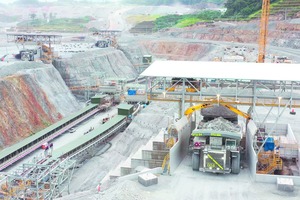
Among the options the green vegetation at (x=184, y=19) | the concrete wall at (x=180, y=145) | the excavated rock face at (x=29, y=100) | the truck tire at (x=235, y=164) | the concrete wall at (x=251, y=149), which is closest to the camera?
the concrete wall at (x=251, y=149)

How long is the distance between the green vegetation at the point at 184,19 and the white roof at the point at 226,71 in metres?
85.2

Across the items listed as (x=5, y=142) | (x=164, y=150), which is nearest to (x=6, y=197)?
(x=164, y=150)

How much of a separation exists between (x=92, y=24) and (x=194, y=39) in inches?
2434

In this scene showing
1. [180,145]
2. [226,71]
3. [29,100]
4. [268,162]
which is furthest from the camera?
[29,100]

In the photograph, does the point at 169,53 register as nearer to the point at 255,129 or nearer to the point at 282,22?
the point at 282,22

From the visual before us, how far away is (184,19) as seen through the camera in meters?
125

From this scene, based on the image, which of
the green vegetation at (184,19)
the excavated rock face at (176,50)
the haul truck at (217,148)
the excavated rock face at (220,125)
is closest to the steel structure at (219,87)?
the excavated rock face at (220,125)

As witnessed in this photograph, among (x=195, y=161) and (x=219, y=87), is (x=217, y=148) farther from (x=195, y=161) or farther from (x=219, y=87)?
(x=219, y=87)

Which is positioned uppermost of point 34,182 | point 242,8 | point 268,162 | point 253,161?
point 242,8

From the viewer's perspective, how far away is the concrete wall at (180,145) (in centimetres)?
2378

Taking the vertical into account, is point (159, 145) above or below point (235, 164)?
below

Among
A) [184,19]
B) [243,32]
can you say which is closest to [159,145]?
[243,32]

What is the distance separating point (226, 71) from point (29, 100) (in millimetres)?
27064

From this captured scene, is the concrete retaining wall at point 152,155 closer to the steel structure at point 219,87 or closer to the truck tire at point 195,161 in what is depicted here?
the steel structure at point 219,87
